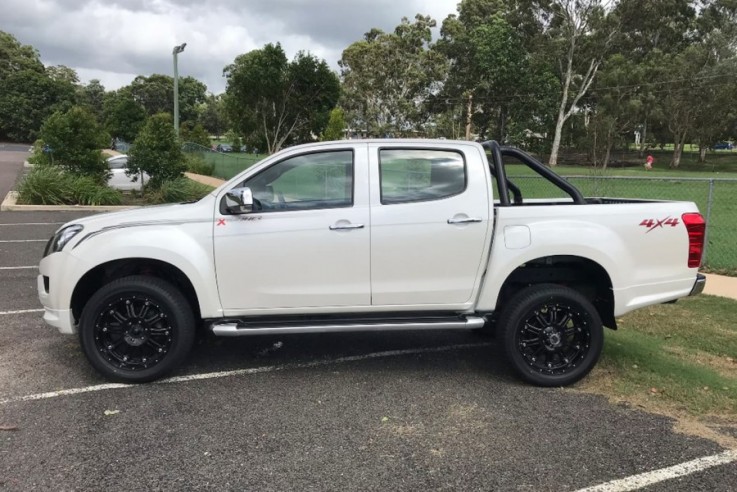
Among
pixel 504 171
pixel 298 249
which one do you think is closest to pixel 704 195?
pixel 504 171

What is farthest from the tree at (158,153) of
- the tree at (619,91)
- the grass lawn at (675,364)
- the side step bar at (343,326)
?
the tree at (619,91)

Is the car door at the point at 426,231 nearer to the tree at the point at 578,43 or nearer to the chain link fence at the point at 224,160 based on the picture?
the chain link fence at the point at 224,160

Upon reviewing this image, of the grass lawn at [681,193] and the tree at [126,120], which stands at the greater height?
the tree at [126,120]

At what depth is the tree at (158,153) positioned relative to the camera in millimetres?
16266

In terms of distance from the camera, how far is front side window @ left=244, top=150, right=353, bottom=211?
4527 mm

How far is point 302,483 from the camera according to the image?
3215 mm

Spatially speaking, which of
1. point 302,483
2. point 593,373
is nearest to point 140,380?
point 302,483

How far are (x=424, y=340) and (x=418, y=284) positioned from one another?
4.83ft

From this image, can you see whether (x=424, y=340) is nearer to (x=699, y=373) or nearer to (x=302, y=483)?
(x=699, y=373)

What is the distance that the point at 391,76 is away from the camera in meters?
46.6

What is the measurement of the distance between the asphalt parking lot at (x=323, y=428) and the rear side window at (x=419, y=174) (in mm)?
1497

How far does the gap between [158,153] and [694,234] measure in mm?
14734

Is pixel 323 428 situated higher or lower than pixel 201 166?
lower

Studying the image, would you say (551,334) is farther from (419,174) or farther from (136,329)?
(136,329)
